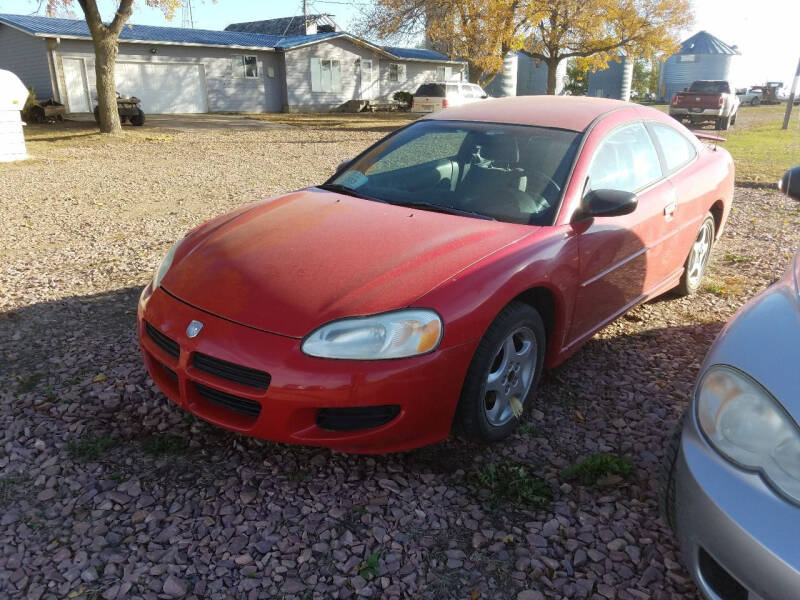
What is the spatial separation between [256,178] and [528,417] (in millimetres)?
8469

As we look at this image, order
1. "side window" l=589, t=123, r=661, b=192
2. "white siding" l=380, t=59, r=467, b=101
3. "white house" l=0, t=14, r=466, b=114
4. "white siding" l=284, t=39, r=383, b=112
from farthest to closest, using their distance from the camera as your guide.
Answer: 1. "white siding" l=380, t=59, r=467, b=101
2. "white siding" l=284, t=39, r=383, b=112
3. "white house" l=0, t=14, r=466, b=114
4. "side window" l=589, t=123, r=661, b=192

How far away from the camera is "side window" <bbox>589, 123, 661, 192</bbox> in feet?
11.4

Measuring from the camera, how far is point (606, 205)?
3111 millimetres

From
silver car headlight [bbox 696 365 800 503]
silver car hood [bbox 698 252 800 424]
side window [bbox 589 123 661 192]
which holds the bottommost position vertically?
silver car headlight [bbox 696 365 800 503]

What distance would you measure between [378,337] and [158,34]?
92.4ft

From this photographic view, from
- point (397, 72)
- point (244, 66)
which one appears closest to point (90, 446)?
point (244, 66)

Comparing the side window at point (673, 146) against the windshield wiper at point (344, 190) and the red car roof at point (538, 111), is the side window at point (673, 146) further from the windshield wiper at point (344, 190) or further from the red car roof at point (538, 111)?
the windshield wiper at point (344, 190)

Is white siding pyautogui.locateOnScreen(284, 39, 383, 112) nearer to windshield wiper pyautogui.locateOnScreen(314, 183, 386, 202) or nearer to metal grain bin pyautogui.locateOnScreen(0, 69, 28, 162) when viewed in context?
metal grain bin pyautogui.locateOnScreen(0, 69, 28, 162)

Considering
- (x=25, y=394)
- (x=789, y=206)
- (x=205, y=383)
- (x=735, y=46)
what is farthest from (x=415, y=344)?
(x=735, y=46)

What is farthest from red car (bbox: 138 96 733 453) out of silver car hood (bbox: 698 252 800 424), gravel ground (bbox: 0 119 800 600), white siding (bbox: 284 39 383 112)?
white siding (bbox: 284 39 383 112)

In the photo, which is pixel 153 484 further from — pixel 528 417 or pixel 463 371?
pixel 528 417

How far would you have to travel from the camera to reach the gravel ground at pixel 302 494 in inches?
87.6

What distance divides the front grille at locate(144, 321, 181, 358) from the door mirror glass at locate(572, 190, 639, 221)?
2012 millimetres

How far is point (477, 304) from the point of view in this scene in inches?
103
